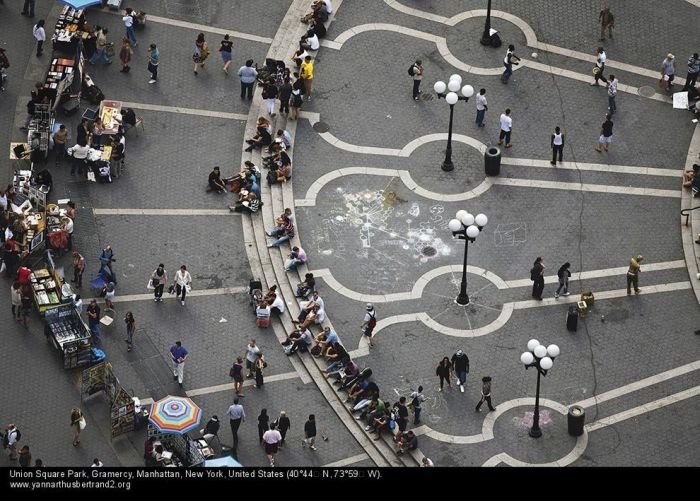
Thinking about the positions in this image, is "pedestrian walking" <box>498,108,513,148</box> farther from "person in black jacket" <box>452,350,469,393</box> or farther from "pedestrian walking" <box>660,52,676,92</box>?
"person in black jacket" <box>452,350,469,393</box>

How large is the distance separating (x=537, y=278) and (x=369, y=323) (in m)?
6.16

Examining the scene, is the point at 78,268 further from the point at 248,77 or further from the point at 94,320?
the point at 248,77

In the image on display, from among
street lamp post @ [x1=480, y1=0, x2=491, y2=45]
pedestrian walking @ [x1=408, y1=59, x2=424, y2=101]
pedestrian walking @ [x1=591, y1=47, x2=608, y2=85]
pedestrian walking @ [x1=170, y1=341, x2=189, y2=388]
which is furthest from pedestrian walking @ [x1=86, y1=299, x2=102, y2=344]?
pedestrian walking @ [x1=591, y1=47, x2=608, y2=85]

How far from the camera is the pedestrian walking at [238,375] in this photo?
4366 centimetres

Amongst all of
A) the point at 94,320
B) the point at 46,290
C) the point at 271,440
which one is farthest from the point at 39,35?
the point at 271,440

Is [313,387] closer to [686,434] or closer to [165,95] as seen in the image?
[686,434]

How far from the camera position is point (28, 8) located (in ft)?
186

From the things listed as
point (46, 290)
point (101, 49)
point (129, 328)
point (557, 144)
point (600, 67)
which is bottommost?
point (129, 328)

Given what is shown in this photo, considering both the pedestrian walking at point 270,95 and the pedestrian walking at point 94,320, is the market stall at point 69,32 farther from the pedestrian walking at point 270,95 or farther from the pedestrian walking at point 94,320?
the pedestrian walking at point 94,320

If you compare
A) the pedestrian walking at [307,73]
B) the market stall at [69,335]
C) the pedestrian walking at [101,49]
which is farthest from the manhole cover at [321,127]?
the market stall at [69,335]

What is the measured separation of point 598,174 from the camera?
5194 centimetres

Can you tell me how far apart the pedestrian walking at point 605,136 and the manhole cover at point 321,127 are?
10481 millimetres
